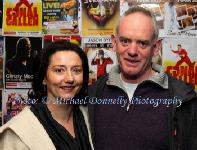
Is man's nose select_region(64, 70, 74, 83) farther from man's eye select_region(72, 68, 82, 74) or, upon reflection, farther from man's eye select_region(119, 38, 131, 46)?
man's eye select_region(119, 38, 131, 46)

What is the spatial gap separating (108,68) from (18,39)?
48cm

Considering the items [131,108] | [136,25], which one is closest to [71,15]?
[136,25]

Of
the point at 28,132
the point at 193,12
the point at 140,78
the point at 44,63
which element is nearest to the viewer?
the point at 28,132

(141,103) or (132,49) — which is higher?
(132,49)

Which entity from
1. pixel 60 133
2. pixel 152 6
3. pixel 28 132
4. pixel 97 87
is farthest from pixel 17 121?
pixel 152 6

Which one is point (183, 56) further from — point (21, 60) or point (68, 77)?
point (21, 60)

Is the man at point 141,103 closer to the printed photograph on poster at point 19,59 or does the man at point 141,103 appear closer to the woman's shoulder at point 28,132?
the woman's shoulder at point 28,132

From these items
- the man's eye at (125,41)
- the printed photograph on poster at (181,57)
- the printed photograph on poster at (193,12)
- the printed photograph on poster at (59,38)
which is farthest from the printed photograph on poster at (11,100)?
the printed photograph on poster at (193,12)

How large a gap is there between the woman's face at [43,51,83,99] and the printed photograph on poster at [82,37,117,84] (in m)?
0.38

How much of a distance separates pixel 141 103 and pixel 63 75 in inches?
13.6

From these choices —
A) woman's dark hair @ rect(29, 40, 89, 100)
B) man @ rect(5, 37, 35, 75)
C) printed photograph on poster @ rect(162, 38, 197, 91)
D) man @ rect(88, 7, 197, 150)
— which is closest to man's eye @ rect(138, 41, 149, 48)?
man @ rect(88, 7, 197, 150)

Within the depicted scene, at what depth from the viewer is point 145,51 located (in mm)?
1386

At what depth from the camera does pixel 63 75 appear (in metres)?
1.29

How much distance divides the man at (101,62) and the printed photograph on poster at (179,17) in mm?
333
